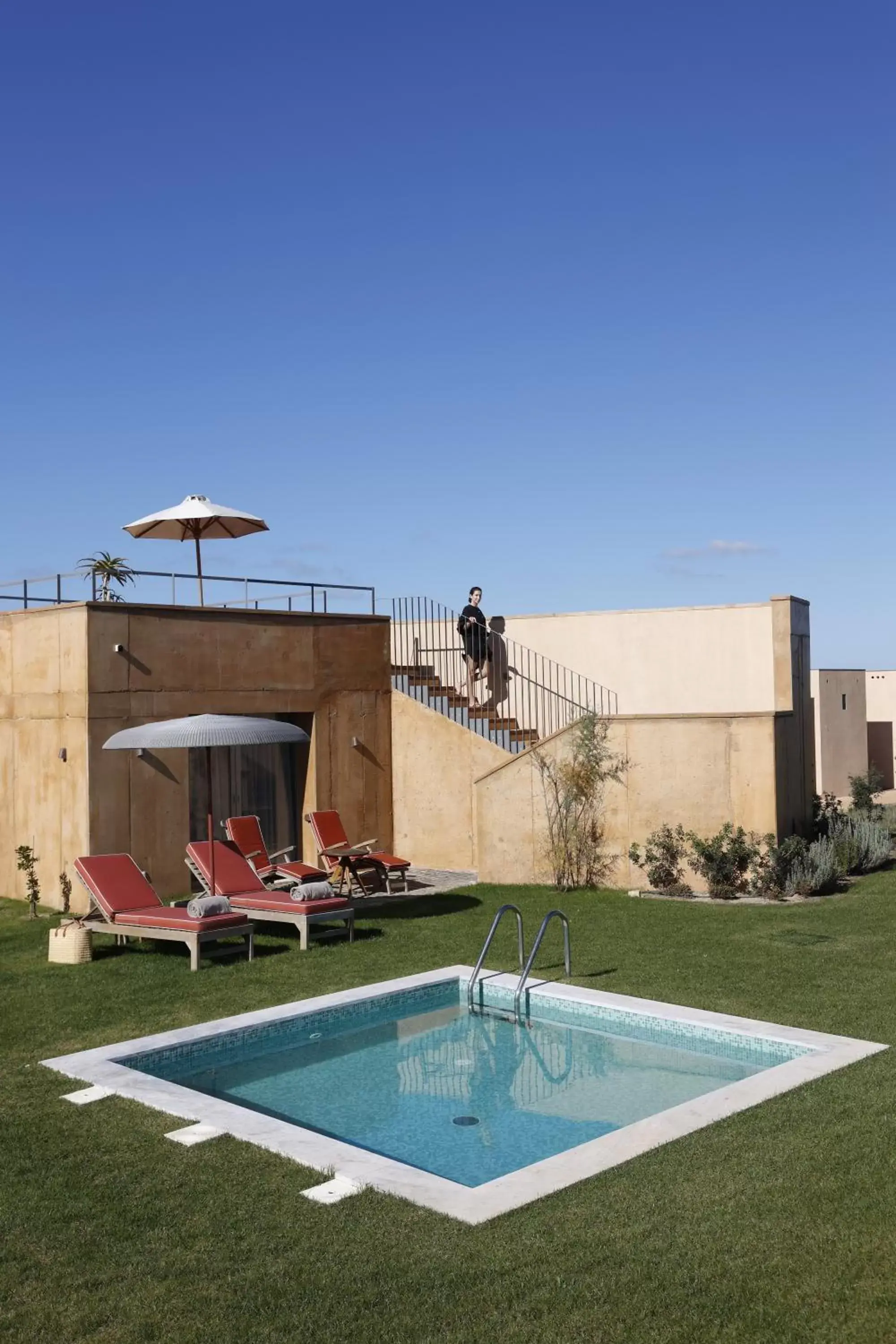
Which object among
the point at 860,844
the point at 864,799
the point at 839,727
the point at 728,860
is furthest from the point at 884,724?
the point at 728,860

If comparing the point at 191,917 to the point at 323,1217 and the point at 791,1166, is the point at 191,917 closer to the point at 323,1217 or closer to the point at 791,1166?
the point at 323,1217

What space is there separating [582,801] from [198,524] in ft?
22.2

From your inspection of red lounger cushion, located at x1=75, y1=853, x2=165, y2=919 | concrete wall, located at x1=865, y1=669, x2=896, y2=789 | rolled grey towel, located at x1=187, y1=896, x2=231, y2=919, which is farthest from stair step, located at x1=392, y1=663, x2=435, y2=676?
concrete wall, located at x1=865, y1=669, x2=896, y2=789

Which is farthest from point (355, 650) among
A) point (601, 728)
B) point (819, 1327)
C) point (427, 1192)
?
point (819, 1327)

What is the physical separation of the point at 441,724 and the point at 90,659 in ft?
18.6

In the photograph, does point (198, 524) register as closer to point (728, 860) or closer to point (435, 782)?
point (435, 782)

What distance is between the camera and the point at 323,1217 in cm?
550

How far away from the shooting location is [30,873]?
576 inches

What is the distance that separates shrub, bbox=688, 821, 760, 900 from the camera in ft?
48.6

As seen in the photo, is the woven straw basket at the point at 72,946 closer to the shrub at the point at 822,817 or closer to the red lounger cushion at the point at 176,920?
the red lounger cushion at the point at 176,920

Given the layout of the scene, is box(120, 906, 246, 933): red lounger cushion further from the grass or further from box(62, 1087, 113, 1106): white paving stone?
box(62, 1087, 113, 1106): white paving stone

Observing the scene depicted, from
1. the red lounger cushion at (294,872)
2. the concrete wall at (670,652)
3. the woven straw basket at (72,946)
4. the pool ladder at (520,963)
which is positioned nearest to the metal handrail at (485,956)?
the pool ladder at (520,963)

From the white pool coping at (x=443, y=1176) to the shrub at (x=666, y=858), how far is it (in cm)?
554

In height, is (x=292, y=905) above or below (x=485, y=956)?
above
